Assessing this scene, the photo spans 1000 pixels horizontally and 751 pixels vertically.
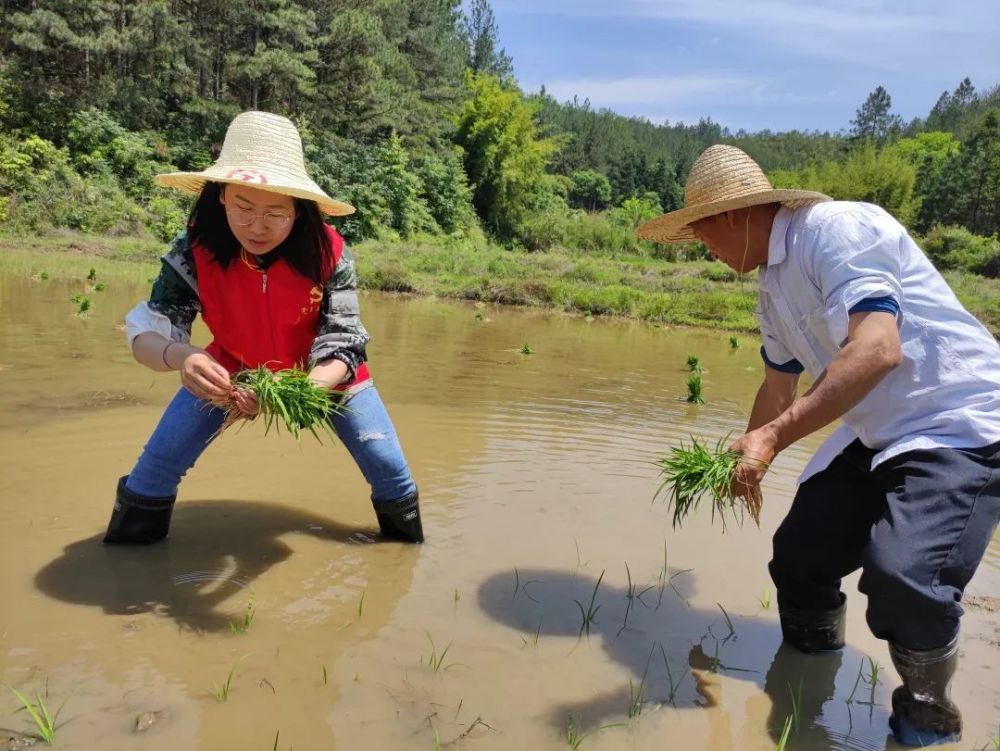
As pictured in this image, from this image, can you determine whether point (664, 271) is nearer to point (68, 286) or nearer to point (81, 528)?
point (68, 286)

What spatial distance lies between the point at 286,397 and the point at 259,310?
1.43 ft

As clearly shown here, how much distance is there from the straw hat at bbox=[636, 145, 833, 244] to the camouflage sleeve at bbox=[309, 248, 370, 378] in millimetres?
1164

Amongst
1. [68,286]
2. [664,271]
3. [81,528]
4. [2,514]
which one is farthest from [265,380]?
[664,271]

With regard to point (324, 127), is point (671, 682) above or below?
below

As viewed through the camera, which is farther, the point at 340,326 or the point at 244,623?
the point at 340,326

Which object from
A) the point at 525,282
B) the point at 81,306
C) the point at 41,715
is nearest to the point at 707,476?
the point at 41,715

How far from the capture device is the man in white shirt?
6.12 feet

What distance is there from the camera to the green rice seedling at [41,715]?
68.0 inches

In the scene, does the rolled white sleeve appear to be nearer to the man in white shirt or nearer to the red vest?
the red vest

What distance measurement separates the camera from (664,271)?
22.1 meters

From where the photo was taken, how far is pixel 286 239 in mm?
2742

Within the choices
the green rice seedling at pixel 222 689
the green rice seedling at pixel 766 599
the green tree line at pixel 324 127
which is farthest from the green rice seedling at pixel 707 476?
the green tree line at pixel 324 127

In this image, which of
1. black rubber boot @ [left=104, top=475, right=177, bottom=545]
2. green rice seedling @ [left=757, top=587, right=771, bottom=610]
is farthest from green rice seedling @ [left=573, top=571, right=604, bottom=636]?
black rubber boot @ [left=104, top=475, right=177, bottom=545]

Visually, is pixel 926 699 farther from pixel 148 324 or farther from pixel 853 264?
pixel 148 324
